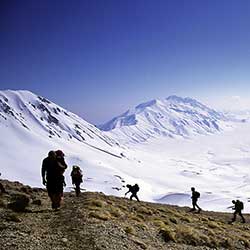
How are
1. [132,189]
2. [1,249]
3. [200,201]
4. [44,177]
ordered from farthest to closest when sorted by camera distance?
1. [200,201]
2. [132,189]
3. [44,177]
4. [1,249]

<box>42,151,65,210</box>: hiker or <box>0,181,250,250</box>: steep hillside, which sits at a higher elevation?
<box>42,151,65,210</box>: hiker

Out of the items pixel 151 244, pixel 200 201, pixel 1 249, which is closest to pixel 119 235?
pixel 151 244

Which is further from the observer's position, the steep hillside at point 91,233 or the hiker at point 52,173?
the hiker at point 52,173

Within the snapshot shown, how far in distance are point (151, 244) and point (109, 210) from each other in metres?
4.56

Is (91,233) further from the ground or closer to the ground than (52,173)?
closer to the ground

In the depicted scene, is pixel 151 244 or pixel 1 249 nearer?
pixel 1 249

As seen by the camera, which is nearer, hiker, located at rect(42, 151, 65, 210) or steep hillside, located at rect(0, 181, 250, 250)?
steep hillside, located at rect(0, 181, 250, 250)

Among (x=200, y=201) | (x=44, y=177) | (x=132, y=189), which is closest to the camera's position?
(x=44, y=177)

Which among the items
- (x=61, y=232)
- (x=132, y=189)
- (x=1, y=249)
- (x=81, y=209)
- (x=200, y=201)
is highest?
(x=200, y=201)

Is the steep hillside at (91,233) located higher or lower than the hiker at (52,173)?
lower

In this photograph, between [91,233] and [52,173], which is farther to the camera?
[52,173]

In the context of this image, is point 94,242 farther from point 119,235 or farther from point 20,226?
point 20,226

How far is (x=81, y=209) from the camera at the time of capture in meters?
18.1

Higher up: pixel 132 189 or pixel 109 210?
pixel 132 189
